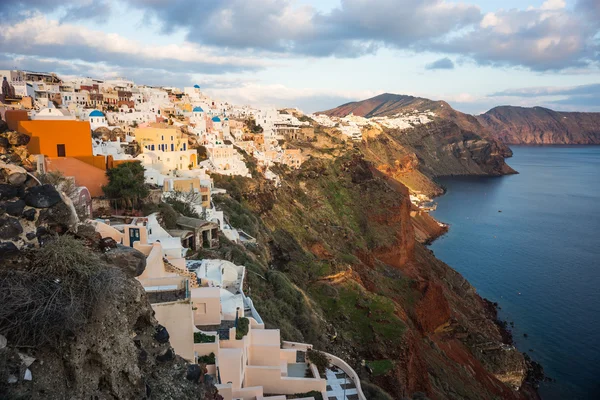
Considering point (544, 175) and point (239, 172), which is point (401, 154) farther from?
point (239, 172)

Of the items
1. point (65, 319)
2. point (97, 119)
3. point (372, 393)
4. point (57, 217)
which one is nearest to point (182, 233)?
point (372, 393)

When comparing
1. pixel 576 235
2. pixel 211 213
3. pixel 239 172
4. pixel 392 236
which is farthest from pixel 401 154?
pixel 211 213

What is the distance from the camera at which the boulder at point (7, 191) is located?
646 cm

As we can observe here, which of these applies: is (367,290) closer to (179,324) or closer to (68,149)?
(68,149)

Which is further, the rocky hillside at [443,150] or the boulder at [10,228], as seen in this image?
the rocky hillside at [443,150]

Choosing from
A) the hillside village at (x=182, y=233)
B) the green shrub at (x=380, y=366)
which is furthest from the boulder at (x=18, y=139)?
the green shrub at (x=380, y=366)

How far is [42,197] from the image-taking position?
6.67 m

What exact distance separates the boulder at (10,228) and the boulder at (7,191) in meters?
0.54

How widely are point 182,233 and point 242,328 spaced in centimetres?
819

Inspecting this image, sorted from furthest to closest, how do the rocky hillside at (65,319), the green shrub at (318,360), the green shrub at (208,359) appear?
the green shrub at (318,360), the green shrub at (208,359), the rocky hillside at (65,319)

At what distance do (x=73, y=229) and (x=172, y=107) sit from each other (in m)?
50.8

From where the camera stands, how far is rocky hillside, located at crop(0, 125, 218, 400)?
521 centimetres

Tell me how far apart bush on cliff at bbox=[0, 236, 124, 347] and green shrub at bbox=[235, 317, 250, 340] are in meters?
7.06

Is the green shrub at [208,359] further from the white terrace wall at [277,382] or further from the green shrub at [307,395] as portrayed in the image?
the green shrub at [307,395]
